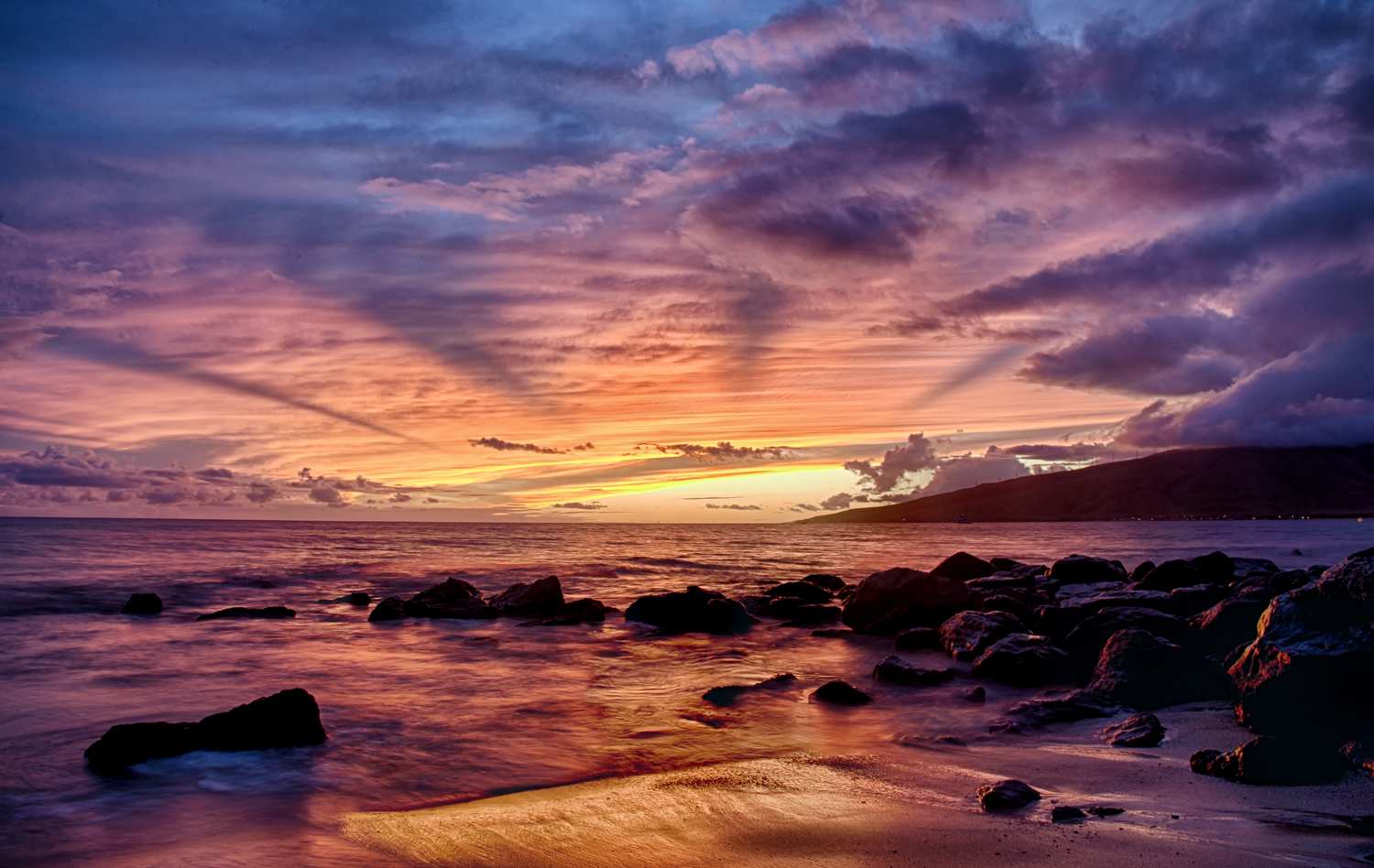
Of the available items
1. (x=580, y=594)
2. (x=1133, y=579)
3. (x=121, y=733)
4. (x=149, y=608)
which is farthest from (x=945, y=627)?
(x=149, y=608)

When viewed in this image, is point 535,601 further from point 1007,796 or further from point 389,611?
point 1007,796

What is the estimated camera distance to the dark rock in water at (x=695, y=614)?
18391mm

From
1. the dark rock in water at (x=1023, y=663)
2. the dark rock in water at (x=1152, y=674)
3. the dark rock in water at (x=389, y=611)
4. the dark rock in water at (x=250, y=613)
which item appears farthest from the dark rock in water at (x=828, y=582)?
the dark rock in water at (x=1152, y=674)

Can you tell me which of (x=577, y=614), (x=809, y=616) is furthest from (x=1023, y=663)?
(x=577, y=614)

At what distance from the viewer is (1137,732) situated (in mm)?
7641

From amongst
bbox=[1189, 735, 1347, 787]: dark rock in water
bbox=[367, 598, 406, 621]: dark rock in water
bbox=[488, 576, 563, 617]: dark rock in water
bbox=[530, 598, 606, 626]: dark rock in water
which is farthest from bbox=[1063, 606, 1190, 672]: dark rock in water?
bbox=[367, 598, 406, 621]: dark rock in water

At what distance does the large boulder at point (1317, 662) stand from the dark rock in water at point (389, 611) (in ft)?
61.9

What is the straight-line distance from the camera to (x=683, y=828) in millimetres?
5793

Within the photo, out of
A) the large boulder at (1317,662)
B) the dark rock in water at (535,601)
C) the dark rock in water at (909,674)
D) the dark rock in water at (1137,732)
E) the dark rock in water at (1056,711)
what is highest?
the large boulder at (1317,662)

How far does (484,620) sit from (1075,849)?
1740cm

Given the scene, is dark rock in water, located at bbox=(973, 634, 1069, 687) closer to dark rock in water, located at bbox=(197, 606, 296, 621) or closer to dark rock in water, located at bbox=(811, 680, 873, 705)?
dark rock in water, located at bbox=(811, 680, 873, 705)

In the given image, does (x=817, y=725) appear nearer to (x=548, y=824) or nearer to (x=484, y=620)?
(x=548, y=824)

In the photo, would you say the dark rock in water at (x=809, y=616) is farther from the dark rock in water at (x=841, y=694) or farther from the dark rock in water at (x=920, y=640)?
the dark rock in water at (x=841, y=694)

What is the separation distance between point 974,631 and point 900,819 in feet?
30.0
